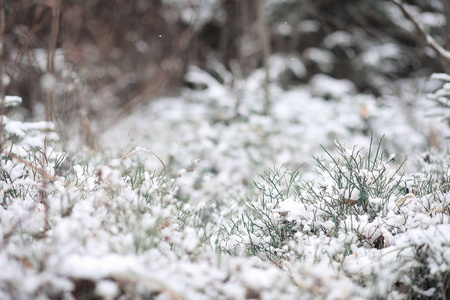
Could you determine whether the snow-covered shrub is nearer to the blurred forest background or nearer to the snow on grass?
the snow on grass

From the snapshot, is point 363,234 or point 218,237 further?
point 218,237

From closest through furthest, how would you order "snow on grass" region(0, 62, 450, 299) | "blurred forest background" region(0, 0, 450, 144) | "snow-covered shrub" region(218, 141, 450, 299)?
"snow on grass" region(0, 62, 450, 299) < "snow-covered shrub" region(218, 141, 450, 299) < "blurred forest background" region(0, 0, 450, 144)

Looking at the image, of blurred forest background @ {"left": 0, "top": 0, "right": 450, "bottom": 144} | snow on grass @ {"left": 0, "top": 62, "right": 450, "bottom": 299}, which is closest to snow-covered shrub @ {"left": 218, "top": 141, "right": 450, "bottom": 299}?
snow on grass @ {"left": 0, "top": 62, "right": 450, "bottom": 299}

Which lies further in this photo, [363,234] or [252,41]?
[252,41]

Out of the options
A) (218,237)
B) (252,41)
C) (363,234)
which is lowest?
(363,234)

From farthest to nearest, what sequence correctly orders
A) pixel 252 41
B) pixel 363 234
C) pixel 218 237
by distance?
pixel 252 41, pixel 218 237, pixel 363 234

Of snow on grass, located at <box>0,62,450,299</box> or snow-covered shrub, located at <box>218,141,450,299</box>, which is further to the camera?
snow-covered shrub, located at <box>218,141,450,299</box>

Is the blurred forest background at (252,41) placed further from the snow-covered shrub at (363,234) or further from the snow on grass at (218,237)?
the snow-covered shrub at (363,234)

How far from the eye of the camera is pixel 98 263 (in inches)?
43.2

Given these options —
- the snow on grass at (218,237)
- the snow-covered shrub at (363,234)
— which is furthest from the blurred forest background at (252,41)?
the snow-covered shrub at (363,234)

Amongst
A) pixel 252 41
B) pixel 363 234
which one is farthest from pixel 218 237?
pixel 252 41

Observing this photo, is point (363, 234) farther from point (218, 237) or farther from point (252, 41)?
point (252, 41)

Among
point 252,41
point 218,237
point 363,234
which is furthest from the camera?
point 252,41

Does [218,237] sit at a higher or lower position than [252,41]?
lower
